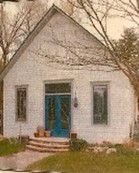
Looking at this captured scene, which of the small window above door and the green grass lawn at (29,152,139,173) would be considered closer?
→ the green grass lawn at (29,152,139,173)

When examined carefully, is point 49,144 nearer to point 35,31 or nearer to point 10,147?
point 10,147

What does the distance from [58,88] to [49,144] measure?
2527mm

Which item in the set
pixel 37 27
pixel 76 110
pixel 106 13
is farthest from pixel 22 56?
pixel 106 13

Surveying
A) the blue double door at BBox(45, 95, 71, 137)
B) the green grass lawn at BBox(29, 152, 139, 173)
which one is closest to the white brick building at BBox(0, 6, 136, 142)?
the blue double door at BBox(45, 95, 71, 137)

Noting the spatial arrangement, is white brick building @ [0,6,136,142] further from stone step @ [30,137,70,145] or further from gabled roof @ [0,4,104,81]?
stone step @ [30,137,70,145]

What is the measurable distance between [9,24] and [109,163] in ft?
51.2

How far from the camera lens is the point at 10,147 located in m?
19.9

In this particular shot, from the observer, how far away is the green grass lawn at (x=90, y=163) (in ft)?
47.7

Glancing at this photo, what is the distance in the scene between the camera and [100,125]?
751 inches

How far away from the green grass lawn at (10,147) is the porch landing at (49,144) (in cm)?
36

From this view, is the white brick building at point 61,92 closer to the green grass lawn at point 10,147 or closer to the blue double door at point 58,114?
the blue double door at point 58,114

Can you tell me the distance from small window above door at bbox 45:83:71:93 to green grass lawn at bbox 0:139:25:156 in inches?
89.5

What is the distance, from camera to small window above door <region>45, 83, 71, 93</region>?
65.4ft

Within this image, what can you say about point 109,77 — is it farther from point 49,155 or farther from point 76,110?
point 49,155
